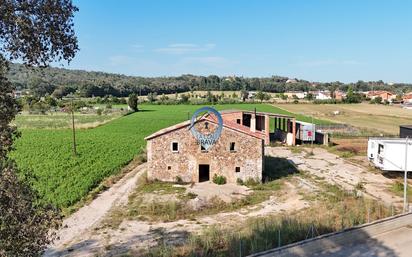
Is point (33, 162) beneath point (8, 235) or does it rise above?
beneath

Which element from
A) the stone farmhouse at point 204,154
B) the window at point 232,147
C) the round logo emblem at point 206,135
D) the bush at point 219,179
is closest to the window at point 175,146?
the stone farmhouse at point 204,154

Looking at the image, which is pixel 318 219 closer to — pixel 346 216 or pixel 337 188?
pixel 346 216

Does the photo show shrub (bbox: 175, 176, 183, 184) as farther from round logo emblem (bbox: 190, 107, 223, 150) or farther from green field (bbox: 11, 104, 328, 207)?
green field (bbox: 11, 104, 328, 207)

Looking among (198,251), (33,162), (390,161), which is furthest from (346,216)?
(33,162)

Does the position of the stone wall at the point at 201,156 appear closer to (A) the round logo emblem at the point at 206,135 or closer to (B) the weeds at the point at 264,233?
(A) the round logo emblem at the point at 206,135

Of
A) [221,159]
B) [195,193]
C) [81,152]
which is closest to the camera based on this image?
[195,193]

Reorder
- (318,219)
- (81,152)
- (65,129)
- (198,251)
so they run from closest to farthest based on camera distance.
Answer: (198,251) → (318,219) → (81,152) → (65,129)
